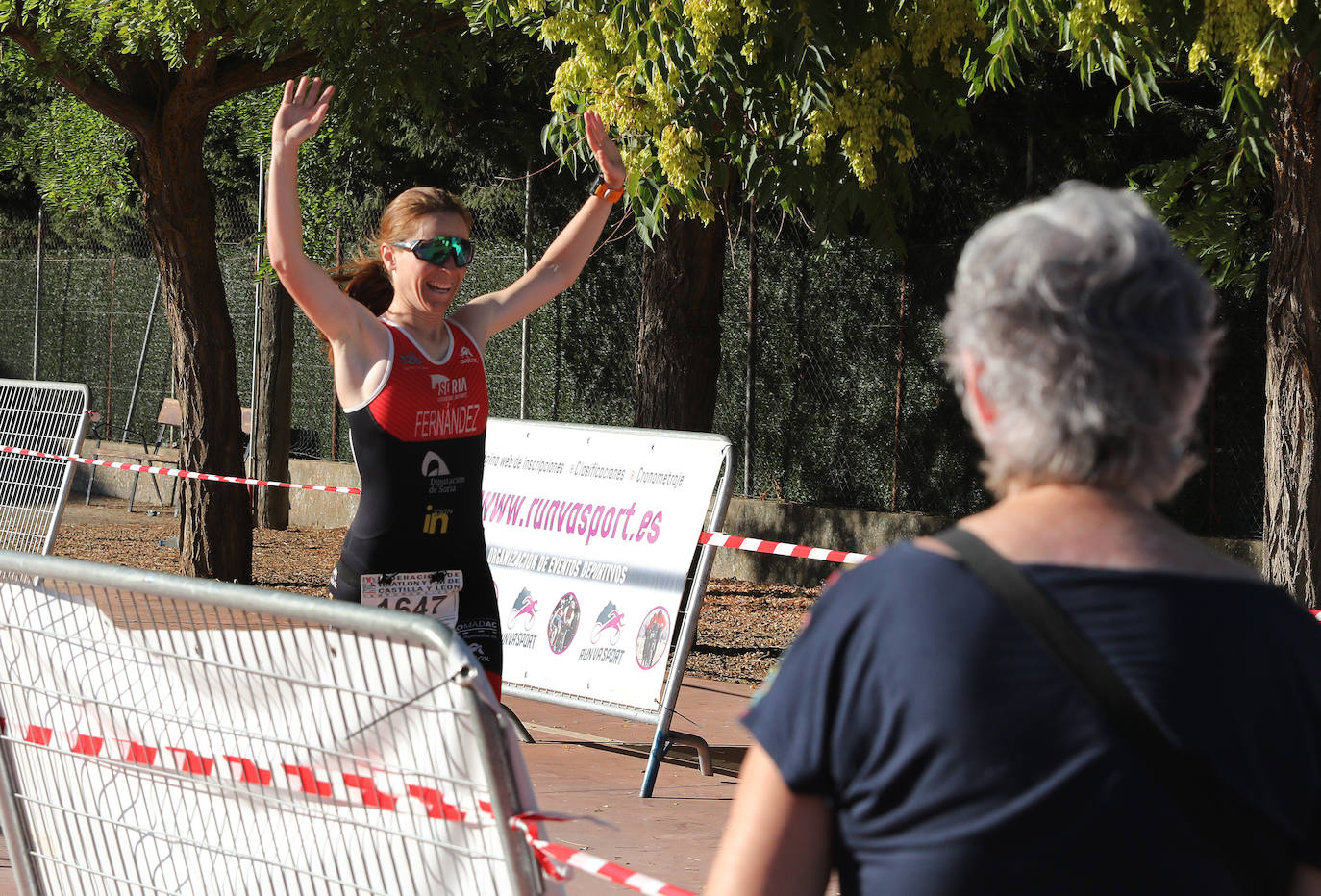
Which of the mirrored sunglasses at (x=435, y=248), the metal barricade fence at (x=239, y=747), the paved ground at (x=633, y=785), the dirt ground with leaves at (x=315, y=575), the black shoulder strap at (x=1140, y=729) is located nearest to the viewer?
the black shoulder strap at (x=1140, y=729)

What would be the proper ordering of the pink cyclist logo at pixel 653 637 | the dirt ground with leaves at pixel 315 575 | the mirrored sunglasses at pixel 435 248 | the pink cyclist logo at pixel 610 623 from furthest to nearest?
the dirt ground with leaves at pixel 315 575 < the pink cyclist logo at pixel 610 623 < the pink cyclist logo at pixel 653 637 < the mirrored sunglasses at pixel 435 248

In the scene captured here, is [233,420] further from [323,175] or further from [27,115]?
[27,115]

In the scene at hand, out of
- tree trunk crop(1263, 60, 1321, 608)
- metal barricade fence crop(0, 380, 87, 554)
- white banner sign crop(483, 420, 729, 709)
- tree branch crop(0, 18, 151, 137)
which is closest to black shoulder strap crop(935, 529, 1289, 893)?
white banner sign crop(483, 420, 729, 709)

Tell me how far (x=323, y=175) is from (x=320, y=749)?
11678mm

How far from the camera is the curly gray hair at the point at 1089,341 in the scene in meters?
1.50

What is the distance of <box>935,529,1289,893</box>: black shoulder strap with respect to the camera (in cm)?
142

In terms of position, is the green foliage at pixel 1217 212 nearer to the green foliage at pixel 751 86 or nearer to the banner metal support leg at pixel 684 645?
the green foliage at pixel 751 86

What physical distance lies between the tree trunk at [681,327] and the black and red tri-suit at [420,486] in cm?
554

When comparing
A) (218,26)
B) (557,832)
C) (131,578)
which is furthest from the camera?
(218,26)

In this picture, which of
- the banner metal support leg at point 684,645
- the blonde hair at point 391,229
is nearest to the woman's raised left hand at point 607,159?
the blonde hair at point 391,229

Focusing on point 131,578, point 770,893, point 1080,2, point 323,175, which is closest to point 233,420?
point 323,175

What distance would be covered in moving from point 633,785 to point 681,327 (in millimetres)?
4129

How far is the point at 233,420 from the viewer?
1169 centimetres

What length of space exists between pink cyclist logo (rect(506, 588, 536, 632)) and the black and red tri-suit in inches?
102
